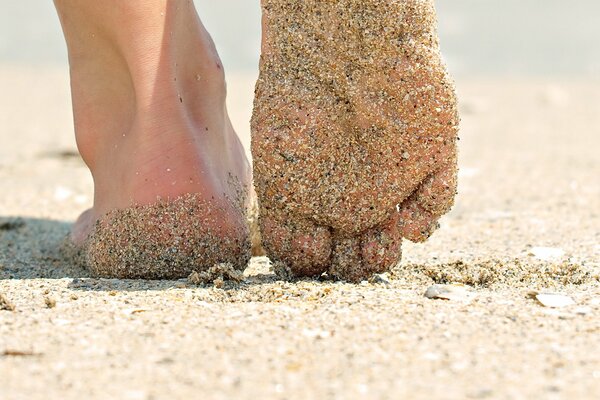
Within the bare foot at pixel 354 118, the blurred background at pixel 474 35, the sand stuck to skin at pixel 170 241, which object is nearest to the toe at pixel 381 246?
the bare foot at pixel 354 118

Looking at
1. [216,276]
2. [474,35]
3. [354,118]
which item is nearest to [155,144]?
[216,276]

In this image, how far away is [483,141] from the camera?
448 centimetres

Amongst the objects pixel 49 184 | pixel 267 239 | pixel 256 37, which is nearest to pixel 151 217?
pixel 267 239

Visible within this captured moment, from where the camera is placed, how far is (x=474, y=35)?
28.3ft

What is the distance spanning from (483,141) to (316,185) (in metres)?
2.98

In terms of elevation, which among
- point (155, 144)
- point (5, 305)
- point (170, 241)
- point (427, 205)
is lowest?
point (5, 305)

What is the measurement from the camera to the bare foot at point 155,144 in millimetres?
1833

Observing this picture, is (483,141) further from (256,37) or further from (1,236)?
(256,37)

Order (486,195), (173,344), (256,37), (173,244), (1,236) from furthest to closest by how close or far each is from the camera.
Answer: (256,37) → (486,195) → (1,236) → (173,244) → (173,344)

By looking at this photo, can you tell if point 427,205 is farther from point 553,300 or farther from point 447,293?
point 553,300

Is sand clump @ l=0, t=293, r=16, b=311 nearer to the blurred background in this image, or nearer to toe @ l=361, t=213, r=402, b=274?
toe @ l=361, t=213, r=402, b=274

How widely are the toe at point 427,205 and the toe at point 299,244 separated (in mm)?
164

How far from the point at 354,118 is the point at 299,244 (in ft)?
0.93

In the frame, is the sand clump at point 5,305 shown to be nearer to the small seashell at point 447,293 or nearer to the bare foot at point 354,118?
the bare foot at point 354,118
